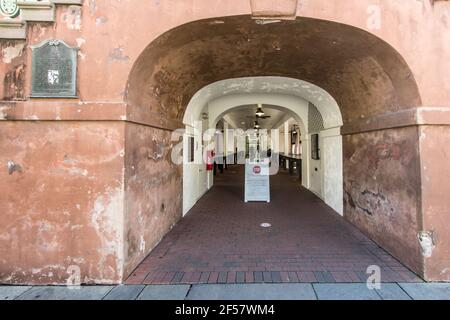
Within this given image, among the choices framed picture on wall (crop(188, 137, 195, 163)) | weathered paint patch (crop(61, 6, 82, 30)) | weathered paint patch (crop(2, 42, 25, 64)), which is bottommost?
framed picture on wall (crop(188, 137, 195, 163))

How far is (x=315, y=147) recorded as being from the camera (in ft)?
22.2

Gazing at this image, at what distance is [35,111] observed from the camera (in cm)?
251

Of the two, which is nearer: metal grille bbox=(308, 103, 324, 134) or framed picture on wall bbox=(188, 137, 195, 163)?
framed picture on wall bbox=(188, 137, 195, 163)

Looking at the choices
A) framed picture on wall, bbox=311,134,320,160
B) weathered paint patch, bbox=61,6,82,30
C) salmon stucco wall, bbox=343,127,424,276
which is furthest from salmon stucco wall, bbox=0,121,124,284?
framed picture on wall, bbox=311,134,320,160

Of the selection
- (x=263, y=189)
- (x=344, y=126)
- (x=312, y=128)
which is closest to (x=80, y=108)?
(x=344, y=126)

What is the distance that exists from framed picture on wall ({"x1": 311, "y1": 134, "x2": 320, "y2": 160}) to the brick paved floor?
1.93 m

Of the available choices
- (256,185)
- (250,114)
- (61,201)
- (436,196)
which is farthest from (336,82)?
(250,114)

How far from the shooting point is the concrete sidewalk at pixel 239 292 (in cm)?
222

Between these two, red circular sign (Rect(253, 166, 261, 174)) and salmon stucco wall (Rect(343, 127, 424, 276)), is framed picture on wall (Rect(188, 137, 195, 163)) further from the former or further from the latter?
salmon stucco wall (Rect(343, 127, 424, 276))

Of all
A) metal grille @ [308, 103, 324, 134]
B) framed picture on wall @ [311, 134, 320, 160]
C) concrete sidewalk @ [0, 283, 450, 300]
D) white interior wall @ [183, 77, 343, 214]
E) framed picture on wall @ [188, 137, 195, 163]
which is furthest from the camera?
framed picture on wall @ [311, 134, 320, 160]

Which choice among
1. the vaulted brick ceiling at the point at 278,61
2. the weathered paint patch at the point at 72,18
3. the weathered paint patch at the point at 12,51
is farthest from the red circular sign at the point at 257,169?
the weathered paint patch at the point at 12,51

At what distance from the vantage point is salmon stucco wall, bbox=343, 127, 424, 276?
264 centimetres

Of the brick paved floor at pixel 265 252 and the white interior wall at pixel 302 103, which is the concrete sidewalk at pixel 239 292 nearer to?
the brick paved floor at pixel 265 252

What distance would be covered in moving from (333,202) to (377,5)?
3.82 metres
